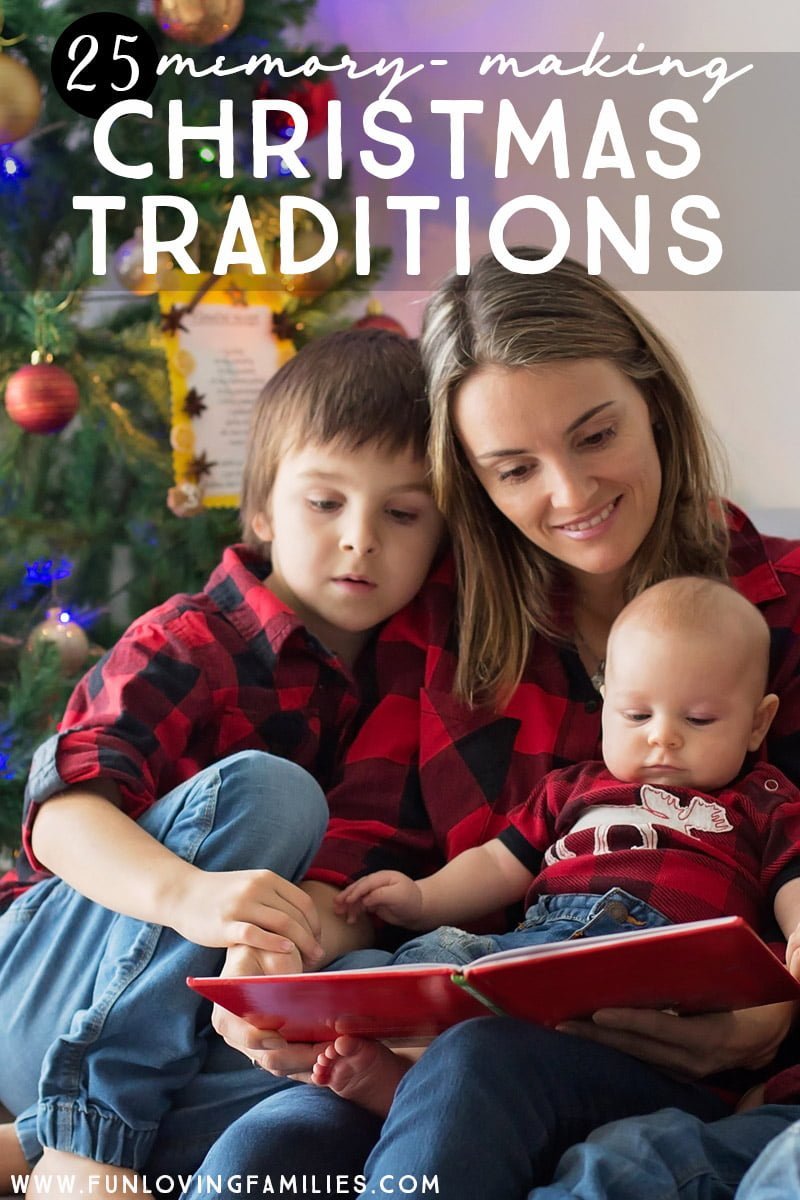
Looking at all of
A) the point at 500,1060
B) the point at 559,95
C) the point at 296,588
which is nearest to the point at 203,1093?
the point at 500,1060

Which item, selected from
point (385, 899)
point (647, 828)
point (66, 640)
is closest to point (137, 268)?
point (66, 640)

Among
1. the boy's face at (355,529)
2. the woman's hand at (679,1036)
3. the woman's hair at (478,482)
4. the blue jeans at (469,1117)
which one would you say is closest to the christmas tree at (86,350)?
the boy's face at (355,529)

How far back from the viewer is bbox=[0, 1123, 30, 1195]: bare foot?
134 centimetres

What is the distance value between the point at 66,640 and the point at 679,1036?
1478 mm

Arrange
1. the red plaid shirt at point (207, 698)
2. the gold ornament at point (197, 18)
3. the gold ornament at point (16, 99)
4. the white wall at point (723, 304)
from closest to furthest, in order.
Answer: the red plaid shirt at point (207, 698) → the gold ornament at point (16, 99) → the gold ornament at point (197, 18) → the white wall at point (723, 304)

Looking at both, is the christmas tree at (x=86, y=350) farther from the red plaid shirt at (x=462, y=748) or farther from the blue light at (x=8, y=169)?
the red plaid shirt at (x=462, y=748)

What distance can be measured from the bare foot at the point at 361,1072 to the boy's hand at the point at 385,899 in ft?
0.69

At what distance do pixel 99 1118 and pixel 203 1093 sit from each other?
0.35 ft

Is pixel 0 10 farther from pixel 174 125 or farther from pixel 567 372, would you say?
pixel 567 372

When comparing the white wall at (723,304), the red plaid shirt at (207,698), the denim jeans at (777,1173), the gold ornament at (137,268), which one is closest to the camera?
the denim jeans at (777,1173)

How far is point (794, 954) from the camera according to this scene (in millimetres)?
1059

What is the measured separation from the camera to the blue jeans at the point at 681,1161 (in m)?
0.91

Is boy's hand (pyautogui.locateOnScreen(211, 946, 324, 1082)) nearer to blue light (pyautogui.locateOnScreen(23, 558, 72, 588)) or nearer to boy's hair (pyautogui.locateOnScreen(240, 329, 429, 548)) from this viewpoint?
boy's hair (pyautogui.locateOnScreen(240, 329, 429, 548))

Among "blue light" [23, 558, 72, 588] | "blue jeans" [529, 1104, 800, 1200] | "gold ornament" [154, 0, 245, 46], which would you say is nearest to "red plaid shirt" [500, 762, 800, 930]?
"blue jeans" [529, 1104, 800, 1200]
